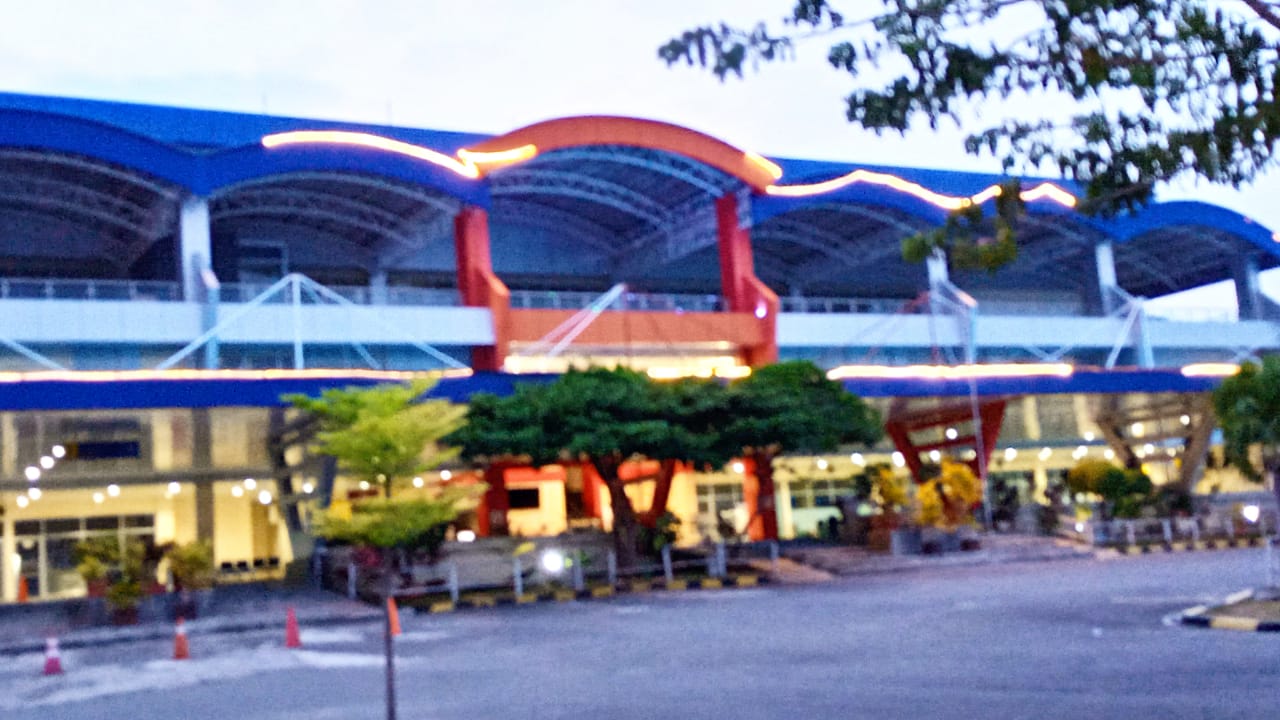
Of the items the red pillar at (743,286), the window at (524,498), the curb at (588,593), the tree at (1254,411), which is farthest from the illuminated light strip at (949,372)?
the tree at (1254,411)

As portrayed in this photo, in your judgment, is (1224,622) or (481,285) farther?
(481,285)

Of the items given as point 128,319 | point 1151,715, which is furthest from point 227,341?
point 1151,715

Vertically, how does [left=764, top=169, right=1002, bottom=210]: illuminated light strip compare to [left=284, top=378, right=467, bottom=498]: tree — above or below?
above

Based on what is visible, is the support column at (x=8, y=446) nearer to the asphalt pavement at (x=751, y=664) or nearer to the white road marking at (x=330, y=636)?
the asphalt pavement at (x=751, y=664)

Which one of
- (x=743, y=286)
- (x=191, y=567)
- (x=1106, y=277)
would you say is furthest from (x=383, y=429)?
(x=1106, y=277)

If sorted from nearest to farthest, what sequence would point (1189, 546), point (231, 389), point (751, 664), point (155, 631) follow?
point (751, 664), point (155, 631), point (231, 389), point (1189, 546)

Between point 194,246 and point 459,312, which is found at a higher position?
point 194,246

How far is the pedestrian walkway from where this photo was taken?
99.6 ft

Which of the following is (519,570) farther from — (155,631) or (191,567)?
(155,631)

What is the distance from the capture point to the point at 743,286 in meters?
38.1

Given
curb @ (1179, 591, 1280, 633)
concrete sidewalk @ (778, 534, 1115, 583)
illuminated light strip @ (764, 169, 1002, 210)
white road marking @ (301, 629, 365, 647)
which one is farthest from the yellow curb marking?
illuminated light strip @ (764, 169, 1002, 210)

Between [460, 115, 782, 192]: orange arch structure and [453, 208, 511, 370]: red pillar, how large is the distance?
172cm

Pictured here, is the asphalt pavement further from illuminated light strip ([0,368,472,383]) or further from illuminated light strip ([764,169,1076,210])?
illuminated light strip ([764,169,1076,210])

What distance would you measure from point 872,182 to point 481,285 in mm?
12829
